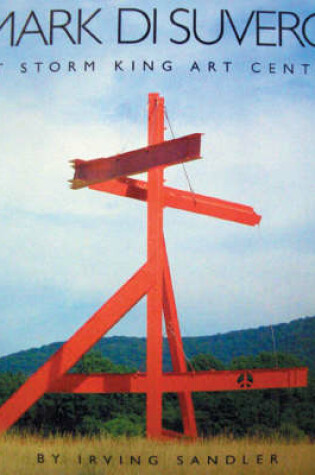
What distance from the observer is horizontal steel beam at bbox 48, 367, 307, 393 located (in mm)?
12391

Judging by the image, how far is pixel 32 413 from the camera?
59.3ft

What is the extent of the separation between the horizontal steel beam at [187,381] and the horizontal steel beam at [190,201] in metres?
2.87

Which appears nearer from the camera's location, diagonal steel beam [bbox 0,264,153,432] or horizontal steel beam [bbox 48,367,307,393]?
diagonal steel beam [bbox 0,264,153,432]

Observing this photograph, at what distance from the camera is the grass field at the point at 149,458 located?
930 cm

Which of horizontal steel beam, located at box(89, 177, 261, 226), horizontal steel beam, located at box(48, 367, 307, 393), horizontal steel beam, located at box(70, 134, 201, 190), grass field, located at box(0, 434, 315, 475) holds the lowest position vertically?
grass field, located at box(0, 434, 315, 475)

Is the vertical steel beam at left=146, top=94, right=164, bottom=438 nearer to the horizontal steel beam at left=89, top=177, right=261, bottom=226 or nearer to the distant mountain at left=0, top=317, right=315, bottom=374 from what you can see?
the horizontal steel beam at left=89, top=177, right=261, bottom=226

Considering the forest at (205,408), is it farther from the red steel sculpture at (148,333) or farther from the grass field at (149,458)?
the grass field at (149,458)

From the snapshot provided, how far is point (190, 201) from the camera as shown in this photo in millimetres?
13289

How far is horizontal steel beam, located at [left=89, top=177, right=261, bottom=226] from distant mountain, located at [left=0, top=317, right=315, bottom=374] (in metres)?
11.1

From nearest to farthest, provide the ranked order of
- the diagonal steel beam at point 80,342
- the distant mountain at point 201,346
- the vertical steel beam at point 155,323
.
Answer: the diagonal steel beam at point 80,342 < the vertical steel beam at point 155,323 < the distant mountain at point 201,346

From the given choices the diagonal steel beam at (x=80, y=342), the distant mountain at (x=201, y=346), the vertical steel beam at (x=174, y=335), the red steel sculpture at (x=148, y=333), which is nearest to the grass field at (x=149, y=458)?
the diagonal steel beam at (x=80, y=342)

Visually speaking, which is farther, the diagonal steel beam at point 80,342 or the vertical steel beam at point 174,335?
the vertical steel beam at point 174,335

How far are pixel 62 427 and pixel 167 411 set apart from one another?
8.62 ft

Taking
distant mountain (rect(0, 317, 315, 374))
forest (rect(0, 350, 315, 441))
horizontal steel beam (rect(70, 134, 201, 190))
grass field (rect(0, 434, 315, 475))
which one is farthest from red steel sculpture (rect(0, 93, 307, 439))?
distant mountain (rect(0, 317, 315, 374))
